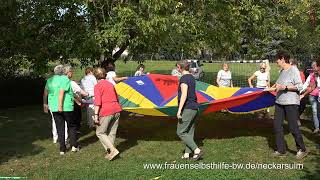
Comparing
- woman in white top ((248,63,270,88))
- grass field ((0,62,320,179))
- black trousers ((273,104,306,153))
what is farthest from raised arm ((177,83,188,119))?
woman in white top ((248,63,270,88))

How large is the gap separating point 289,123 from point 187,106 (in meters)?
1.83

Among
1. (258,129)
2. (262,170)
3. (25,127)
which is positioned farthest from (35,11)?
(262,170)

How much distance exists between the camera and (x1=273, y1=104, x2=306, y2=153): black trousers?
26.2 ft

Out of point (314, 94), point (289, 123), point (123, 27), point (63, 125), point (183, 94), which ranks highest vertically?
point (123, 27)

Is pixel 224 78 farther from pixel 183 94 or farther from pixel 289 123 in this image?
pixel 183 94

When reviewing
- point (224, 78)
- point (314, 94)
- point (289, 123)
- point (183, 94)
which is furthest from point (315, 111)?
point (183, 94)

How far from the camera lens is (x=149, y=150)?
353 inches

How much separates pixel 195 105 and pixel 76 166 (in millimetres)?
2308

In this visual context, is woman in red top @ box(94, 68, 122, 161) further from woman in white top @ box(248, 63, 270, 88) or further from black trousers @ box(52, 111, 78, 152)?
woman in white top @ box(248, 63, 270, 88)

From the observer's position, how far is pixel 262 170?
292 inches

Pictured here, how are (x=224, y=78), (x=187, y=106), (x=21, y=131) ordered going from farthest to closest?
(x=224, y=78) < (x=21, y=131) < (x=187, y=106)

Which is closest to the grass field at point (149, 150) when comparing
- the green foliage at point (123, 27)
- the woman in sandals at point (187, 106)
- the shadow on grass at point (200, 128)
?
the shadow on grass at point (200, 128)

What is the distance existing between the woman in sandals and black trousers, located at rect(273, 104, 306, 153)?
146cm

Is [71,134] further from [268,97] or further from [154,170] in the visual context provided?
[268,97]
